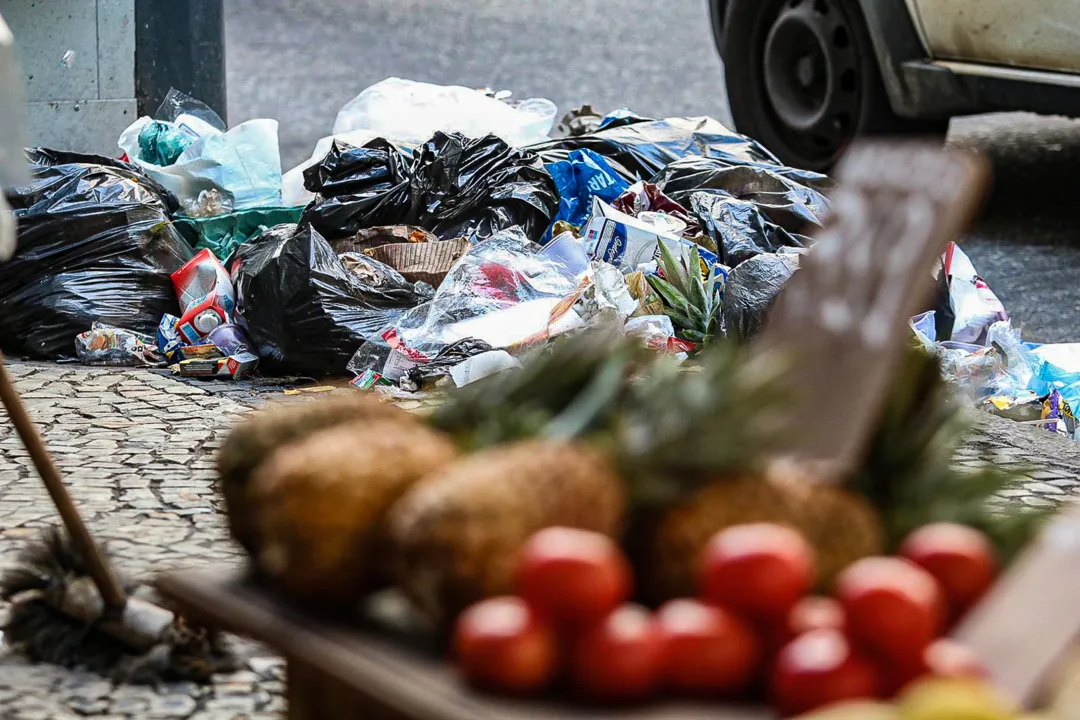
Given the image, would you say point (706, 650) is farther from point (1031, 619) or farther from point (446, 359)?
point (446, 359)

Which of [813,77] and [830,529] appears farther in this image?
[813,77]

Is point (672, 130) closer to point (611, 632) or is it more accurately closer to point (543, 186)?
point (543, 186)

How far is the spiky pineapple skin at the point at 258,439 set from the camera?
171 centimetres

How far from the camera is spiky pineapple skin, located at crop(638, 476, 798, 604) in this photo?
150 centimetres

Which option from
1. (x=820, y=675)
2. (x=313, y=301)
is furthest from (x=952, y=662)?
(x=313, y=301)

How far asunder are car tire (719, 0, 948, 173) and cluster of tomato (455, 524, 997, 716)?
18.2ft

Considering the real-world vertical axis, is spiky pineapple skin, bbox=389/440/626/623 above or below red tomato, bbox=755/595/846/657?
above

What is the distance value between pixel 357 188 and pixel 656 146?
1.36 meters

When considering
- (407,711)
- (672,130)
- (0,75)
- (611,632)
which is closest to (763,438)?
(611,632)

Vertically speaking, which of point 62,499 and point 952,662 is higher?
point 952,662

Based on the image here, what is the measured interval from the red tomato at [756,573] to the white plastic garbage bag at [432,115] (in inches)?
195

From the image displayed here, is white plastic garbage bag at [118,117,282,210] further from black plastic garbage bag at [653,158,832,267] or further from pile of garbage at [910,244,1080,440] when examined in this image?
pile of garbage at [910,244,1080,440]

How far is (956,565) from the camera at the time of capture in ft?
4.98

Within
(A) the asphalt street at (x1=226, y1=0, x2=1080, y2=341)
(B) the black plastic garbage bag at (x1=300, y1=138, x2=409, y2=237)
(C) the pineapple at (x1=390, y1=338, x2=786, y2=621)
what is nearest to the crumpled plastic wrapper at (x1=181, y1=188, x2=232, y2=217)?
(B) the black plastic garbage bag at (x1=300, y1=138, x2=409, y2=237)
